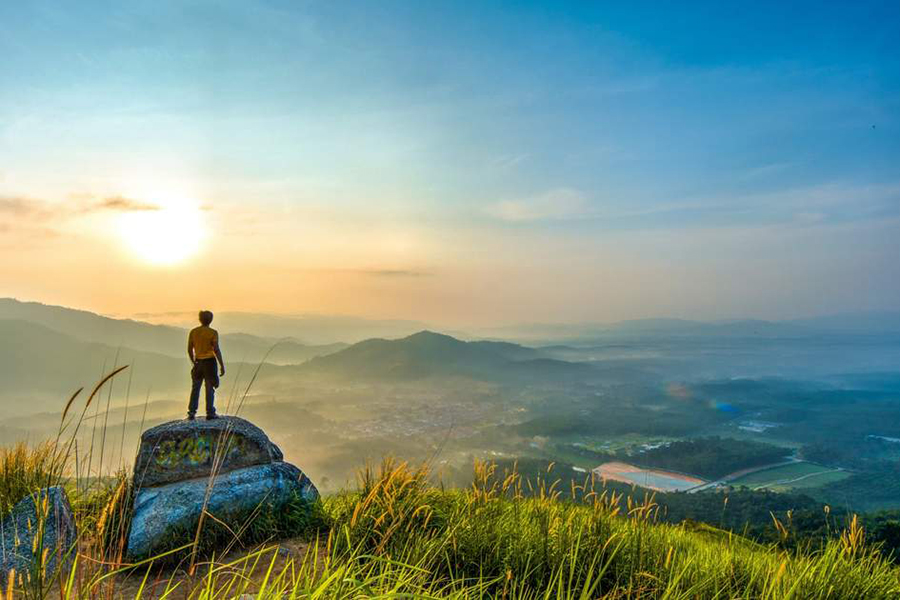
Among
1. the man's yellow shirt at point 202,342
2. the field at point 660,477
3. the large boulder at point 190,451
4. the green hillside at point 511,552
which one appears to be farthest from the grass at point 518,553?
the field at point 660,477

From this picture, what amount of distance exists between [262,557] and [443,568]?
326 cm

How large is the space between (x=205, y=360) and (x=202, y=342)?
1.46ft

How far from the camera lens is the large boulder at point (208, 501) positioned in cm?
855

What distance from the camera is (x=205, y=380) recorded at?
1159 cm

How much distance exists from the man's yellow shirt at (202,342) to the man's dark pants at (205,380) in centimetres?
15

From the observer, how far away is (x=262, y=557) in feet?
27.0

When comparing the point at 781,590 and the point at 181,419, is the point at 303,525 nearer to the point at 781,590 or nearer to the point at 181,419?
the point at 181,419

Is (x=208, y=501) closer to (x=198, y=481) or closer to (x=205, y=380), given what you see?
(x=198, y=481)

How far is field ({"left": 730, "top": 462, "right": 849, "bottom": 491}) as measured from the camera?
119 meters

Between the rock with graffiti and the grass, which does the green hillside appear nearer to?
the grass

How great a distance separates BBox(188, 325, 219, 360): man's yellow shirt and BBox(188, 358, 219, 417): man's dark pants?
15cm

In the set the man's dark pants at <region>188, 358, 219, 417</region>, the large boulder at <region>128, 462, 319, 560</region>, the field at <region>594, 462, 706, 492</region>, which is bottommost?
the field at <region>594, 462, 706, 492</region>

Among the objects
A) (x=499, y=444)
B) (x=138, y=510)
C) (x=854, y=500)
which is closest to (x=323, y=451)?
(x=499, y=444)

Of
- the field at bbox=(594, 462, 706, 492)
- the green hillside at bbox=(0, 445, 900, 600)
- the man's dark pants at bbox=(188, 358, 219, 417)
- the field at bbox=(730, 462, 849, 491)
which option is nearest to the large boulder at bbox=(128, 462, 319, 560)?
the green hillside at bbox=(0, 445, 900, 600)
